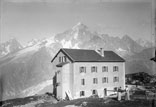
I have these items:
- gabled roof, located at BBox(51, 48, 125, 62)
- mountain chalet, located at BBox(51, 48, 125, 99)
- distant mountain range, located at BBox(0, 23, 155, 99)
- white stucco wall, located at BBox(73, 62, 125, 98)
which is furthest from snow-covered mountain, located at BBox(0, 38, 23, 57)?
white stucco wall, located at BBox(73, 62, 125, 98)

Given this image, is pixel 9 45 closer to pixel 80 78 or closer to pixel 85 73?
pixel 80 78

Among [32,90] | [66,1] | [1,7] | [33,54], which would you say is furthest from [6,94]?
[66,1]

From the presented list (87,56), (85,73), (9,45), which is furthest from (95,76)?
(9,45)

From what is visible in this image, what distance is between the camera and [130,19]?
34.3 feet

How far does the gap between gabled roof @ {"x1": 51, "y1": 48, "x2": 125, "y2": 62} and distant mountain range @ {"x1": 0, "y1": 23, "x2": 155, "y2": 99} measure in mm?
869

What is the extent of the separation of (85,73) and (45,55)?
12.5ft

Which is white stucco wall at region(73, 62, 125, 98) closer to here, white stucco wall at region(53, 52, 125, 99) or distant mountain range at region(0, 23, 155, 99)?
white stucco wall at region(53, 52, 125, 99)

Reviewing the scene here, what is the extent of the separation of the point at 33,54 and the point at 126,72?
23.0 feet

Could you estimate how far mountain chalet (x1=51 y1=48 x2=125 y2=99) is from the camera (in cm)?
988

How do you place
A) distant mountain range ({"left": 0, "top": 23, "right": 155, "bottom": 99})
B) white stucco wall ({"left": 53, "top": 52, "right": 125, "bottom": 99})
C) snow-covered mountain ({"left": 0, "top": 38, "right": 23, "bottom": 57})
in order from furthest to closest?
distant mountain range ({"left": 0, "top": 23, "right": 155, "bottom": 99})
snow-covered mountain ({"left": 0, "top": 38, "right": 23, "bottom": 57})
white stucco wall ({"left": 53, "top": 52, "right": 125, "bottom": 99})

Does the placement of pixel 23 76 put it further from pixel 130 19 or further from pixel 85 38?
pixel 130 19

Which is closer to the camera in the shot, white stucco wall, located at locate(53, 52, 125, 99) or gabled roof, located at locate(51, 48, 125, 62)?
white stucco wall, located at locate(53, 52, 125, 99)

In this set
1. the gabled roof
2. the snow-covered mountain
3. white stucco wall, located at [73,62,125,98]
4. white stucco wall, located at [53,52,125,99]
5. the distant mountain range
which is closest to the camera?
white stucco wall, located at [53,52,125,99]

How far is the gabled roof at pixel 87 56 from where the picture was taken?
10260 millimetres
